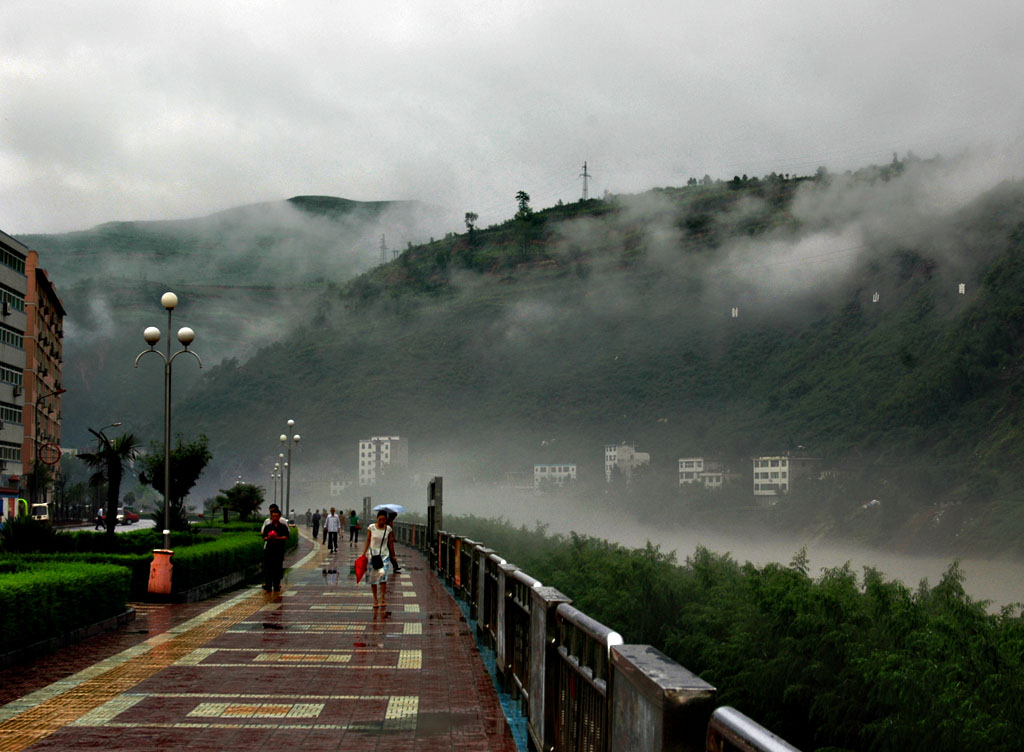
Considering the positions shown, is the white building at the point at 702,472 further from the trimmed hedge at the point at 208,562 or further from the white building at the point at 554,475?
the trimmed hedge at the point at 208,562

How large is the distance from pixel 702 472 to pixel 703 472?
0.49ft

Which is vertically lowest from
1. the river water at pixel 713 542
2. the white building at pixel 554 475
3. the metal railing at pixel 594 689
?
the river water at pixel 713 542

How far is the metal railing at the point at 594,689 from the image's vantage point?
321 cm

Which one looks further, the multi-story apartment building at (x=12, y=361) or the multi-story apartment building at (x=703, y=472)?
the multi-story apartment building at (x=703, y=472)

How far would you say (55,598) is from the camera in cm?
1139

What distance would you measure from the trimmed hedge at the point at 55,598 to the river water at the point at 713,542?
61.9m

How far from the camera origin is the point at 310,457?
618 ft

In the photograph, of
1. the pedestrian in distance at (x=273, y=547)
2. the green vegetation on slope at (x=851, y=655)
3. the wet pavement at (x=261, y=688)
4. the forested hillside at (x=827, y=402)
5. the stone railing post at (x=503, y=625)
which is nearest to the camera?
the green vegetation on slope at (x=851, y=655)

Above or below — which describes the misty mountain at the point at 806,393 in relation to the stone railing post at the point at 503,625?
above

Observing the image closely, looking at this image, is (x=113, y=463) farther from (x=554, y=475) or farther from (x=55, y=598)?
(x=554, y=475)

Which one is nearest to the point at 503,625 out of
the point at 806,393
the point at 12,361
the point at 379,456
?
the point at 12,361

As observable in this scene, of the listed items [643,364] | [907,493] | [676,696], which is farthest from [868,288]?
[676,696]

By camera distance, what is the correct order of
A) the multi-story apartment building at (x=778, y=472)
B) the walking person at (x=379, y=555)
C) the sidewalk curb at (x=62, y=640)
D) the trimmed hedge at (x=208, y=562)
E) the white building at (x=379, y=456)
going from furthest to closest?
the white building at (x=379, y=456), the multi-story apartment building at (x=778, y=472), the trimmed hedge at (x=208, y=562), the walking person at (x=379, y=555), the sidewalk curb at (x=62, y=640)

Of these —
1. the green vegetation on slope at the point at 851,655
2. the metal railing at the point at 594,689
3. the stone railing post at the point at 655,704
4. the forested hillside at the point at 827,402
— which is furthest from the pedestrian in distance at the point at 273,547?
the forested hillside at the point at 827,402
